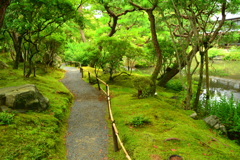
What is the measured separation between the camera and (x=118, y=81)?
1589 centimetres

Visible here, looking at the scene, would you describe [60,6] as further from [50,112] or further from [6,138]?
[6,138]

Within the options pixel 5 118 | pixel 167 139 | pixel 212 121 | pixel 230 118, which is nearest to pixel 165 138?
pixel 167 139

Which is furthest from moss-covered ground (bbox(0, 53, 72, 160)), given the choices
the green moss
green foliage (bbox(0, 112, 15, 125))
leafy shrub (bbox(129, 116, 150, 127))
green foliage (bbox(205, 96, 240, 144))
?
green foliage (bbox(205, 96, 240, 144))

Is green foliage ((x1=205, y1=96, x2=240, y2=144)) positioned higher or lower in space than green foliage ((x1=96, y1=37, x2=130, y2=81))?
lower

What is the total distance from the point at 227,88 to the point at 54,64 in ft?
71.1

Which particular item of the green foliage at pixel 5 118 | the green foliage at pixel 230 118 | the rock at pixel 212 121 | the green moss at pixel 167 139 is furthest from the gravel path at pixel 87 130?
the green foliage at pixel 230 118

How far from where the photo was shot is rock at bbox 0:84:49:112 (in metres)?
6.75

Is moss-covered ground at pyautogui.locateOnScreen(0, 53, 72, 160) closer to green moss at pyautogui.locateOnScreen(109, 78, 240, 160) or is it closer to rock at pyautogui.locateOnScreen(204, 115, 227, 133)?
green moss at pyautogui.locateOnScreen(109, 78, 240, 160)

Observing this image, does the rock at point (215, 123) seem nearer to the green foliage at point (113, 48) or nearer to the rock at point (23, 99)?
the rock at point (23, 99)

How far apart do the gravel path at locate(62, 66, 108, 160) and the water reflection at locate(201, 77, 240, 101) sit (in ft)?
38.8

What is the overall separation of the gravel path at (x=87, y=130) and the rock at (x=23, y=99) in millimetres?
1676

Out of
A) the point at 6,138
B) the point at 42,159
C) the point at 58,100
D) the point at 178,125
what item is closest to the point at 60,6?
the point at 58,100

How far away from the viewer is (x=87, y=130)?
7.13m

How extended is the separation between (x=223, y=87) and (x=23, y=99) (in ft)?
67.6
